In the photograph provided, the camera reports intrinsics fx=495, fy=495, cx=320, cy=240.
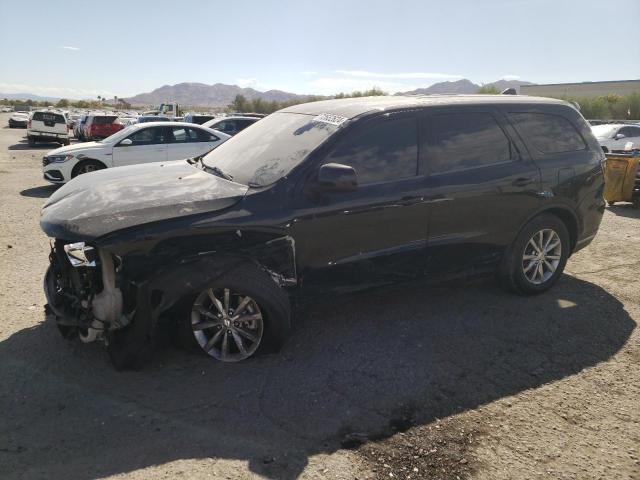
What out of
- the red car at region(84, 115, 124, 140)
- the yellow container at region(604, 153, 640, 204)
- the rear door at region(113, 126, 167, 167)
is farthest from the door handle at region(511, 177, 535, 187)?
the red car at region(84, 115, 124, 140)

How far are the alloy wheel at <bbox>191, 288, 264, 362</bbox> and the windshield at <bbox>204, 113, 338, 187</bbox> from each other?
0.86 metres

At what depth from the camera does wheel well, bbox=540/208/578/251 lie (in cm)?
488

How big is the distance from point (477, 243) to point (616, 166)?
23.3 feet

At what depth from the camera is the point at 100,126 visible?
80.1 ft

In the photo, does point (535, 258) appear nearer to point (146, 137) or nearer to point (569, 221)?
point (569, 221)

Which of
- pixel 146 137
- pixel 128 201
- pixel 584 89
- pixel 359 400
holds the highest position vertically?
pixel 584 89

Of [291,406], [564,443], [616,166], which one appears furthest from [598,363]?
[616,166]

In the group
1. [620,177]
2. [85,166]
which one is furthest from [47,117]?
[620,177]

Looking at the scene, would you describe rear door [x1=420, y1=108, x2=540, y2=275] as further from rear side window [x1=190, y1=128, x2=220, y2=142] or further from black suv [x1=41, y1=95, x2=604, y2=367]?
rear side window [x1=190, y1=128, x2=220, y2=142]

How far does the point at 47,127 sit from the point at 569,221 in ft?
81.9

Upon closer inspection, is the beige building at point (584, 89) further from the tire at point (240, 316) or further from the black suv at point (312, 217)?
the tire at point (240, 316)

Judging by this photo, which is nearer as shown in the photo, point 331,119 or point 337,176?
point 337,176

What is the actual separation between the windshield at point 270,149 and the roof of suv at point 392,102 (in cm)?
16

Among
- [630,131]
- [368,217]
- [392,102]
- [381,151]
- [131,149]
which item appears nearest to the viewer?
[368,217]
